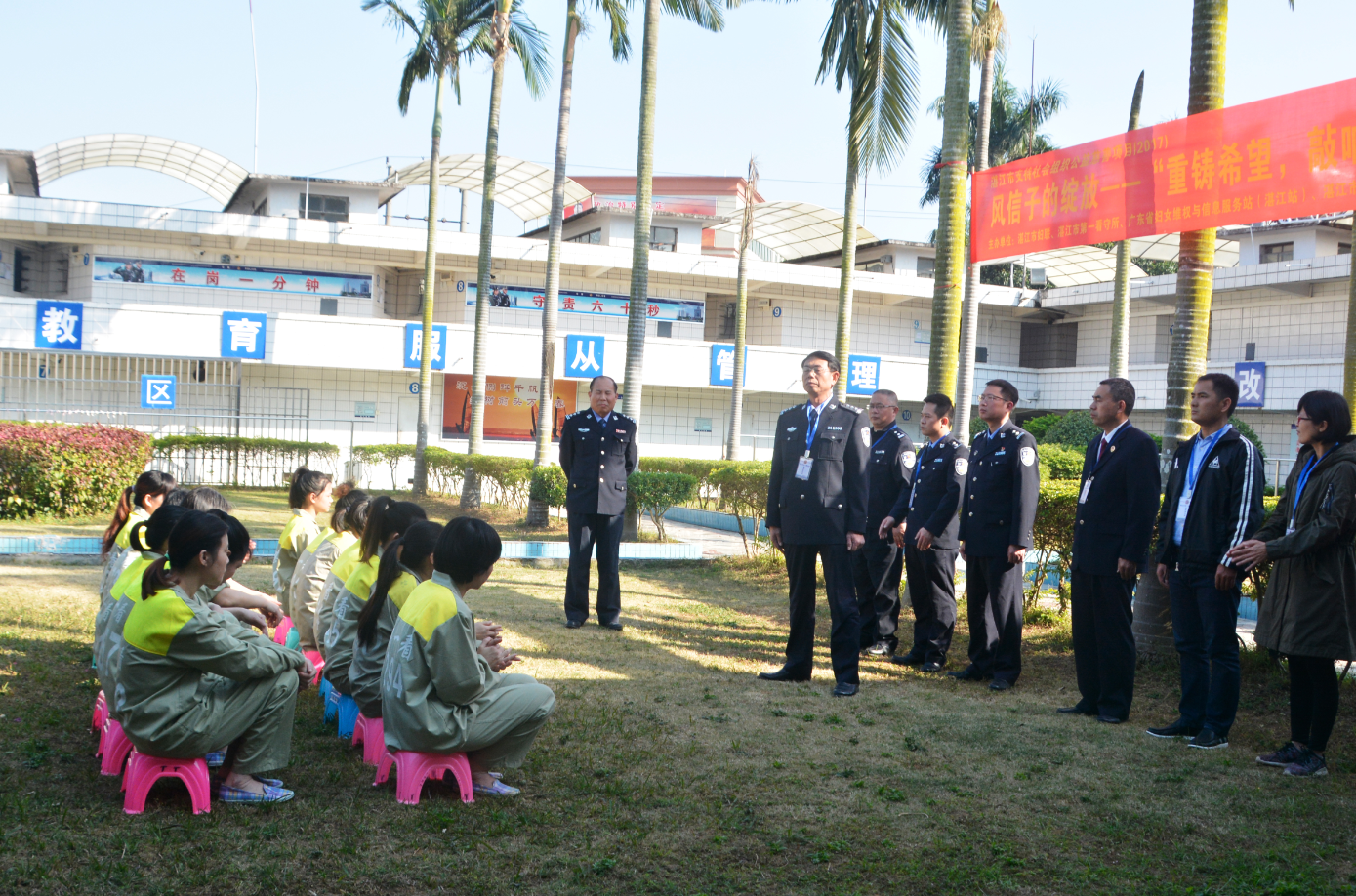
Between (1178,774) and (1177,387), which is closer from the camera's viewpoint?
(1178,774)

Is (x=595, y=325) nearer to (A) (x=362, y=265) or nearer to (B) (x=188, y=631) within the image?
(A) (x=362, y=265)

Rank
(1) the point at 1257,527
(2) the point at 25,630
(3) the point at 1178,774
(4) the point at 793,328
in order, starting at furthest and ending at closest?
(4) the point at 793,328 → (2) the point at 25,630 → (1) the point at 1257,527 → (3) the point at 1178,774

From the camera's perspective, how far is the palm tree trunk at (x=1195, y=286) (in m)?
6.95

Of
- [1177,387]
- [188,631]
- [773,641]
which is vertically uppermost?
[1177,387]

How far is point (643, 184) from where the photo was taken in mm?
13742

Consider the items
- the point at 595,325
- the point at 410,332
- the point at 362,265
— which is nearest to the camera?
the point at 410,332

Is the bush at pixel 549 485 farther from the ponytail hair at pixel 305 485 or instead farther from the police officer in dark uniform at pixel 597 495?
the ponytail hair at pixel 305 485

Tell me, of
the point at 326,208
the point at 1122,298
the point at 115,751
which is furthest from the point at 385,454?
the point at 115,751

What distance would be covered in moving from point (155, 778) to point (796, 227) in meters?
27.6

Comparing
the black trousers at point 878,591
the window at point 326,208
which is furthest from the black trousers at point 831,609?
the window at point 326,208

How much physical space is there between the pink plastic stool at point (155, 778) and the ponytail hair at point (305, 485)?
2.22 metres

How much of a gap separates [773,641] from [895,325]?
24137 mm

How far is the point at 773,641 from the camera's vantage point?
7922mm

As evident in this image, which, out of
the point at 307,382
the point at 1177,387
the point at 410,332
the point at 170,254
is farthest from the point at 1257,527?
the point at 170,254
